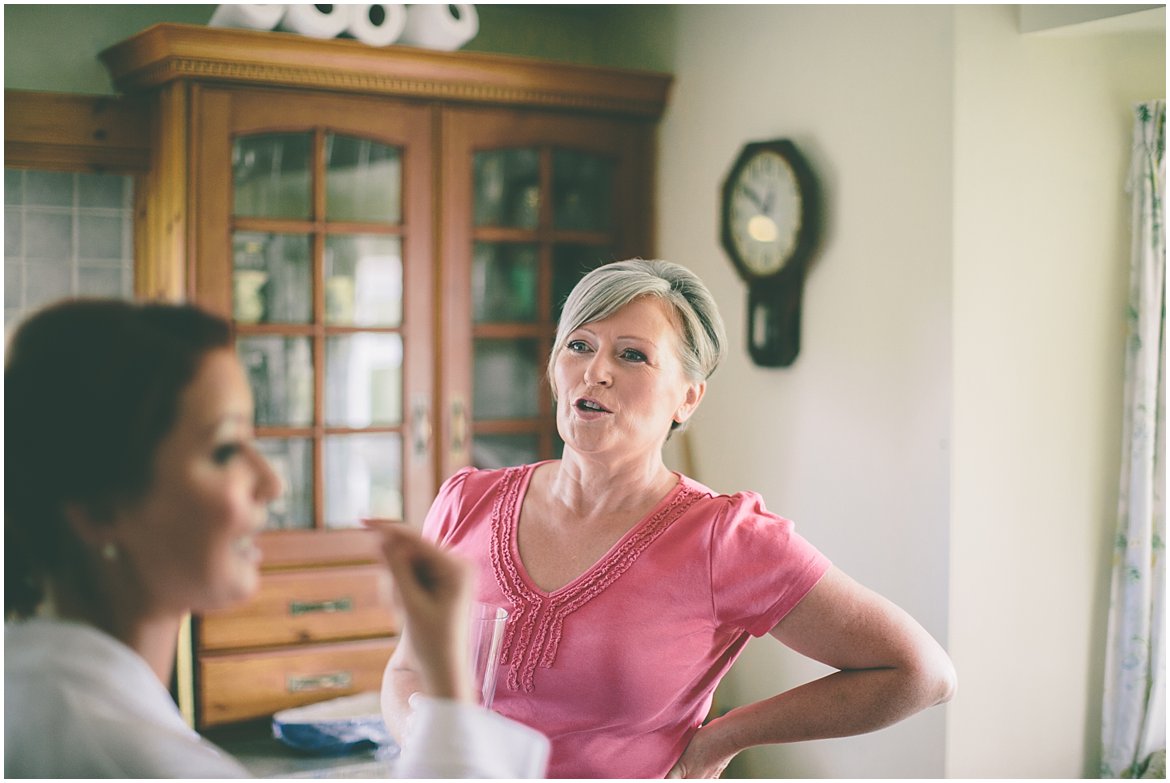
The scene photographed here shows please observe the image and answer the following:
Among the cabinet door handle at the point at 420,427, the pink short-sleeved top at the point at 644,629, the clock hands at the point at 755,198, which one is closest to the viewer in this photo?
the pink short-sleeved top at the point at 644,629

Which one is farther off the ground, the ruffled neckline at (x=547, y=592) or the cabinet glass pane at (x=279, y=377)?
the cabinet glass pane at (x=279, y=377)

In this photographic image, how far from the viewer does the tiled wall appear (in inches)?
110

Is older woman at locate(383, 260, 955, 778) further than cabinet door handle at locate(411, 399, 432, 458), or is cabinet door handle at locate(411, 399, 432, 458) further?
cabinet door handle at locate(411, 399, 432, 458)

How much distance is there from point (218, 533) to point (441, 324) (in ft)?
7.36

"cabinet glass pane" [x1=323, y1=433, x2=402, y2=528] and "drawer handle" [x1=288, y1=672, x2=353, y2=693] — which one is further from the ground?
"cabinet glass pane" [x1=323, y1=433, x2=402, y2=528]

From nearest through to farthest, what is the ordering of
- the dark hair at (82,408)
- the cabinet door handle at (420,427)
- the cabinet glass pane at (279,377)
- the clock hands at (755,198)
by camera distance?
the dark hair at (82,408)
the clock hands at (755,198)
the cabinet glass pane at (279,377)
the cabinet door handle at (420,427)

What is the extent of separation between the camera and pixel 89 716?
0.65 meters

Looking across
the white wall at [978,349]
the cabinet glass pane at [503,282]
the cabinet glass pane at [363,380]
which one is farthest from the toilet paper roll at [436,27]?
the white wall at [978,349]

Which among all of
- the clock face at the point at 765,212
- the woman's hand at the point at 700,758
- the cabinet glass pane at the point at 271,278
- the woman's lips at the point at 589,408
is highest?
the clock face at the point at 765,212

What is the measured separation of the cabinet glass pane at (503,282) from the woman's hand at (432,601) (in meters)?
2.28

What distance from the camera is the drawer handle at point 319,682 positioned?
265 centimetres

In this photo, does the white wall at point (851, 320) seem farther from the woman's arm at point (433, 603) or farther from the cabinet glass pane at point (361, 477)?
the woman's arm at point (433, 603)

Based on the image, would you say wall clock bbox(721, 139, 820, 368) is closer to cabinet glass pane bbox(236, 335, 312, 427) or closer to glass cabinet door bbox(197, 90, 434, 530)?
glass cabinet door bbox(197, 90, 434, 530)

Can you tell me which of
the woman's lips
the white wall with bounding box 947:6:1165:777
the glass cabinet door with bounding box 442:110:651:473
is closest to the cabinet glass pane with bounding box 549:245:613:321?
the glass cabinet door with bounding box 442:110:651:473
